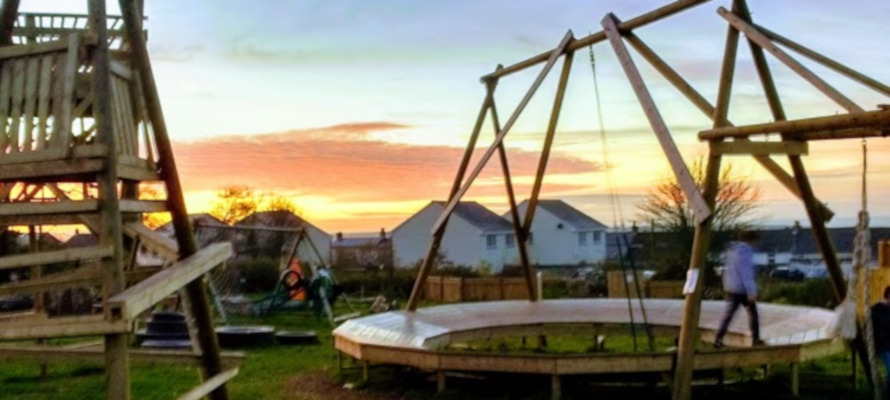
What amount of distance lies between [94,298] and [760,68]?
15317 millimetres

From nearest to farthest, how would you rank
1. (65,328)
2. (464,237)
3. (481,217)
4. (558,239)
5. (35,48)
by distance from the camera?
(65,328) → (35,48) → (464,237) → (481,217) → (558,239)

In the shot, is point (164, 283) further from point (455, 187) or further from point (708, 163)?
point (455, 187)

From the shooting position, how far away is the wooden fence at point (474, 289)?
25.0 meters

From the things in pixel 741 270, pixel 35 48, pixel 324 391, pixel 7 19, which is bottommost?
pixel 324 391

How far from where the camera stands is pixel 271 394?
11.1 meters

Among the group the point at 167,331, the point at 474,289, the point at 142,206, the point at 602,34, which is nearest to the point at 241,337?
the point at 167,331

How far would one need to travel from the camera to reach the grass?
11.0m

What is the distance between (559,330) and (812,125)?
6030 millimetres

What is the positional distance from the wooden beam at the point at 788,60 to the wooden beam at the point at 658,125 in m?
1.08

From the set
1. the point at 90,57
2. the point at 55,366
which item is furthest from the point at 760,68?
the point at 55,366

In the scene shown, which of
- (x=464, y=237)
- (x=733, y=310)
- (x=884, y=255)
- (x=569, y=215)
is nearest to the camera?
(x=733, y=310)

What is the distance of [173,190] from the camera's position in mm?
6605

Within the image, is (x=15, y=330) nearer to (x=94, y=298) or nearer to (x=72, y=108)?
(x=72, y=108)

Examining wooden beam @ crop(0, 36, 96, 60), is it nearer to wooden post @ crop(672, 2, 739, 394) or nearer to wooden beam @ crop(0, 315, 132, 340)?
wooden beam @ crop(0, 315, 132, 340)
